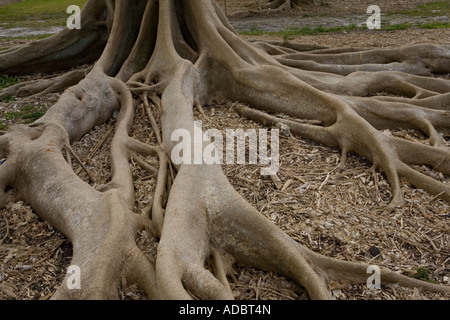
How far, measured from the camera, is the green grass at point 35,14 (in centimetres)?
1669

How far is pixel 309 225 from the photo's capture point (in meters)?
3.72

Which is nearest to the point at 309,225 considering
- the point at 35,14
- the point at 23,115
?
the point at 23,115

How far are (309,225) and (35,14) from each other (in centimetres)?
1997

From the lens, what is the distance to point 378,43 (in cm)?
1009

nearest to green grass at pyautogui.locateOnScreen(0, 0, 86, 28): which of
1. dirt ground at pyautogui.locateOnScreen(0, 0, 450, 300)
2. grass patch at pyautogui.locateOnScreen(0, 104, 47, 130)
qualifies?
grass patch at pyautogui.locateOnScreen(0, 104, 47, 130)

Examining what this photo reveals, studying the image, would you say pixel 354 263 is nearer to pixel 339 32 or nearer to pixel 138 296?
pixel 138 296

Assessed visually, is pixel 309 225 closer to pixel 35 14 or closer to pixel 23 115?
pixel 23 115

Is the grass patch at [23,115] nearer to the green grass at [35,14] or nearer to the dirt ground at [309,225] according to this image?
the dirt ground at [309,225]

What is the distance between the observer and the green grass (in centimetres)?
1669

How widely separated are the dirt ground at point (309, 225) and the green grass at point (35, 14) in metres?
13.9

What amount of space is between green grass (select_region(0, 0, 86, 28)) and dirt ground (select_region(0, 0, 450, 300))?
13882 mm

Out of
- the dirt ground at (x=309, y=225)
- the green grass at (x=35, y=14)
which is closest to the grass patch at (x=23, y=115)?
the dirt ground at (x=309, y=225)

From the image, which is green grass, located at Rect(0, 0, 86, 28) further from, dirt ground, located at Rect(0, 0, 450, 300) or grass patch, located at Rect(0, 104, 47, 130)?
dirt ground, located at Rect(0, 0, 450, 300)

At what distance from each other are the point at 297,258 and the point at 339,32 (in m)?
10.5
